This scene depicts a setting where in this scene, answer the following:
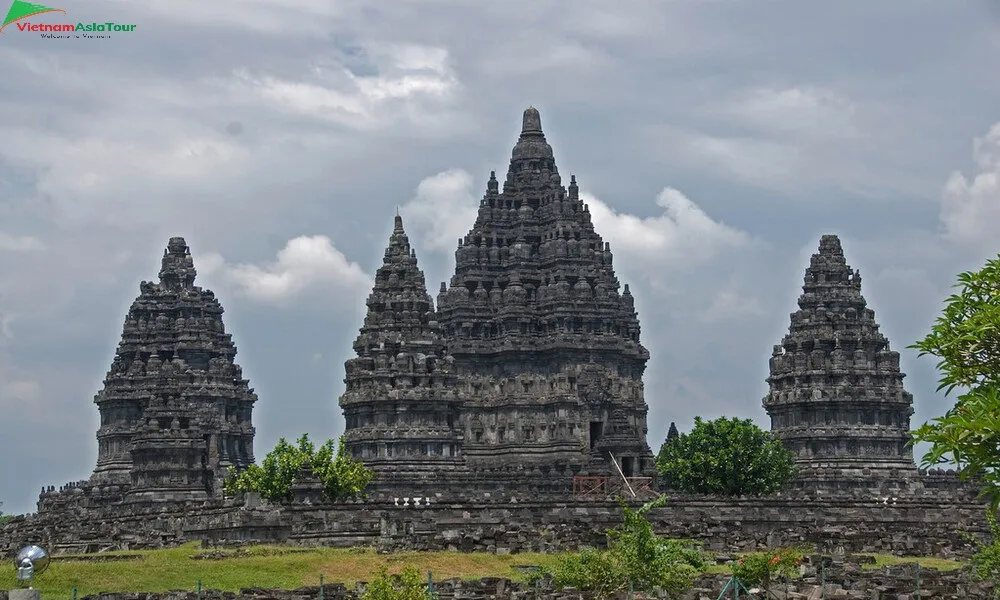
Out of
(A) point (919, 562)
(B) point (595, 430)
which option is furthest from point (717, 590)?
(B) point (595, 430)

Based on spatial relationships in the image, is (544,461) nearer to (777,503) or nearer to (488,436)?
(488,436)

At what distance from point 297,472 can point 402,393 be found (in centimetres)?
2633

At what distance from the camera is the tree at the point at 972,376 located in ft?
117

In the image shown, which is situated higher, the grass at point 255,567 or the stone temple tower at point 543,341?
the stone temple tower at point 543,341

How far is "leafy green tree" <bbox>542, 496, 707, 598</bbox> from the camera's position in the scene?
193ft

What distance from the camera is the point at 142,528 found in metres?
100

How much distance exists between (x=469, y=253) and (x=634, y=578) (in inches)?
3495

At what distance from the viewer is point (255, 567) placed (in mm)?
72438

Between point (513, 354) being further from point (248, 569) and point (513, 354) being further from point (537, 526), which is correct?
point (248, 569)

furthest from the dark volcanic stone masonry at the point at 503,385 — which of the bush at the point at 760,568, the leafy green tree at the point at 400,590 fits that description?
the leafy green tree at the point at 400,590

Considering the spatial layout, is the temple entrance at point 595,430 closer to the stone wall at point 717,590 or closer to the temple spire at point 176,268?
the temple spire at point 176,268

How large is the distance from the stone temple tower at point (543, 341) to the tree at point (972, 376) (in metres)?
92.1

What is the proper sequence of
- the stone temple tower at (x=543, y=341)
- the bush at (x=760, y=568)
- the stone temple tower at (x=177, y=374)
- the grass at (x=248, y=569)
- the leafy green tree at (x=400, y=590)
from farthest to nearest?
the stone temple tower at (x=177, y=374) < the stone temple tower at (x=543, y=341) < the grass at (x=248, y=569) < the bush at (x=760, y=568) < the leafy green tree at (x=400, y=590)

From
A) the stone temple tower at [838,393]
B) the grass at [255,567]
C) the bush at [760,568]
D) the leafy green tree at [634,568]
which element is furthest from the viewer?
the stone temple tower at [838,393]
